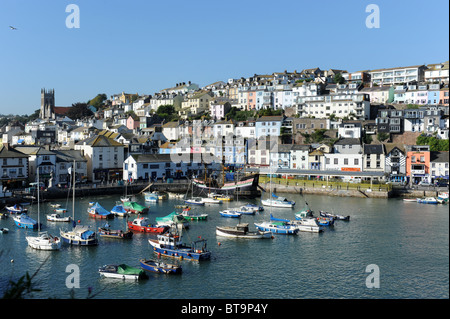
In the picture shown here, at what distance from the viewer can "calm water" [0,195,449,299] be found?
10508mm

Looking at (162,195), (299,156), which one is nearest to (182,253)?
(162,195)

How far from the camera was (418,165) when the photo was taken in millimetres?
27578

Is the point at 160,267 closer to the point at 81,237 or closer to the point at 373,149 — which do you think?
the point at 81,237

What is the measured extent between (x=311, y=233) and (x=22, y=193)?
50.4 ft

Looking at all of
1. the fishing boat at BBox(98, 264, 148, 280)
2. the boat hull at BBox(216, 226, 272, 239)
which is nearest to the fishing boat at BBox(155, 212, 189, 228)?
the boat hull at BBox(216, 226, 272, 239)

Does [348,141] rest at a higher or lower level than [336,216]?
higher

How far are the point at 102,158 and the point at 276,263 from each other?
2004 cm

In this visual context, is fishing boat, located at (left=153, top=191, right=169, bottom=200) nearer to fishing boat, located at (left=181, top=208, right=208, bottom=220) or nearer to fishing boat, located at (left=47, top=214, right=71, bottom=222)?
fishing boat, located at (left=181, top=208, right=208, bottom=220)

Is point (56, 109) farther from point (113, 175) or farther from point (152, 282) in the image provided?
point (152, 282)

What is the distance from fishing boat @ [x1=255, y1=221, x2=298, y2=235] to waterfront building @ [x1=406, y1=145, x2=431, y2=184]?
13868 millimetres

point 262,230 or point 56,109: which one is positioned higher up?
point 56,109

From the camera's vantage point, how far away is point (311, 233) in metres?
16.8

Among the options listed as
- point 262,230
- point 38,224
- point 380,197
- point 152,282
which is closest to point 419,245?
point 262,230
